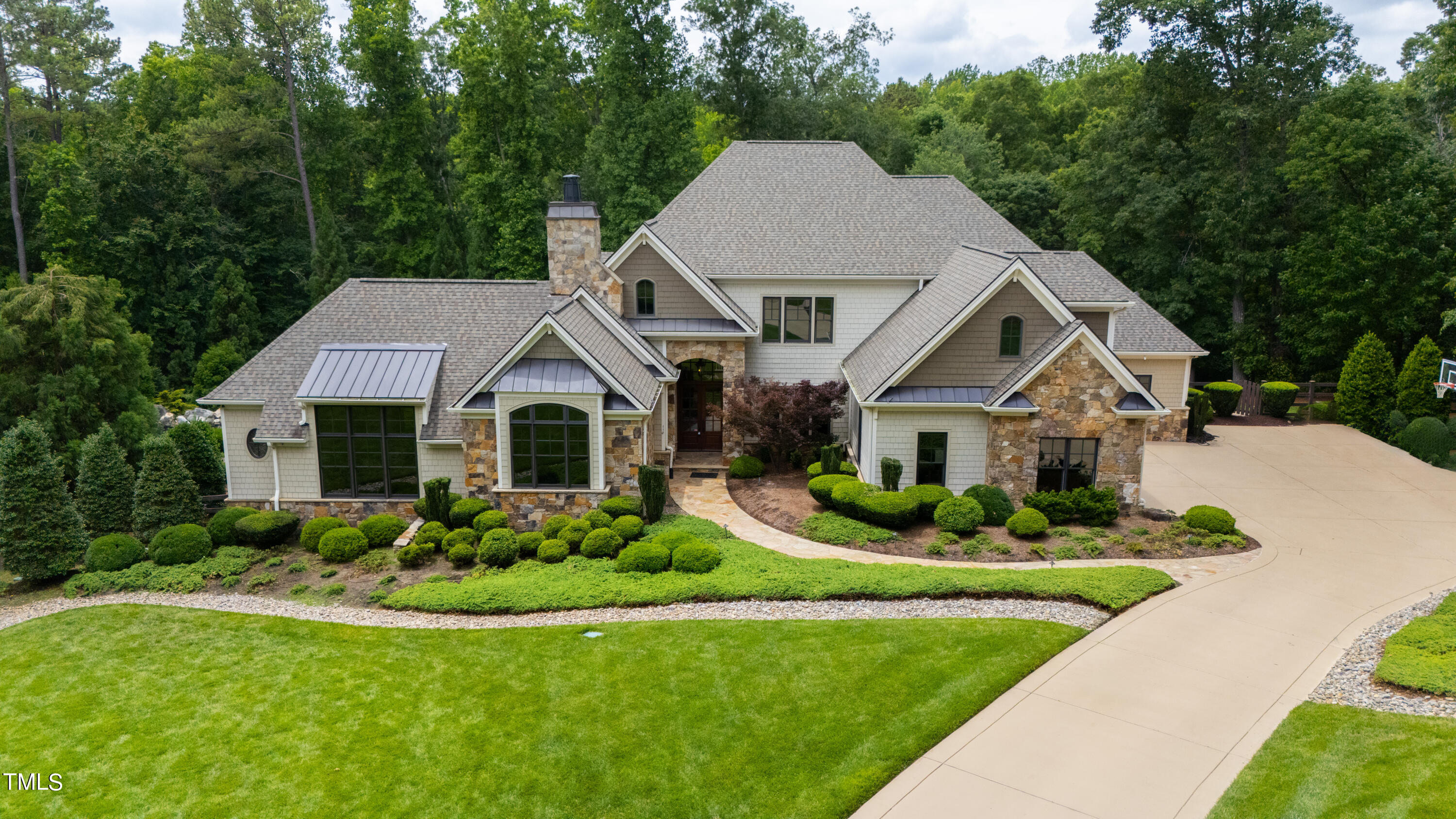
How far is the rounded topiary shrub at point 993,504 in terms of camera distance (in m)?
19.8

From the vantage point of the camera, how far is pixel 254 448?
69.5ft

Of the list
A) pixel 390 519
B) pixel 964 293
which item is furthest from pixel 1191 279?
pixel 390 519

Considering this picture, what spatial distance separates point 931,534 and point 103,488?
60.6ft

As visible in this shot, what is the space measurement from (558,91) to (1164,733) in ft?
139

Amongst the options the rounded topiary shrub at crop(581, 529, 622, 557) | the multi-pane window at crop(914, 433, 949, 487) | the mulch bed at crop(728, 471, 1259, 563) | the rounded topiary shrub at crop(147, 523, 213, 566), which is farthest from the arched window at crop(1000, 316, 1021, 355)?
the rounded topiary shrub at crop(147, 523, 213, 566)

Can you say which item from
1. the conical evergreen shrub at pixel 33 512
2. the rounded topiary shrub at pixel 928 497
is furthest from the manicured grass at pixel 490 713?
the rounded topiary shrub at pixel 928 497

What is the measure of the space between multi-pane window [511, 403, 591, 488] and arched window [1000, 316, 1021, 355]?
10.3 metres

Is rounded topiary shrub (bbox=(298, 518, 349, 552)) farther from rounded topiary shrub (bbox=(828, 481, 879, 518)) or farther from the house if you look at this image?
A: rounded topiary shrub (bbox=(828, 481, 879, 518))

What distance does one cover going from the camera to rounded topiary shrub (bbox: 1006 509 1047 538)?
1877cm

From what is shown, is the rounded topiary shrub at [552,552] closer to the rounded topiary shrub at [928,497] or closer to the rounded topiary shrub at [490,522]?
the rounded topiary shrub at [490,522]

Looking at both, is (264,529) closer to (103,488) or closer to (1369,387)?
(103,488)

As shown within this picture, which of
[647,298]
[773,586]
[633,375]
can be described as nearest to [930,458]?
[773,586]

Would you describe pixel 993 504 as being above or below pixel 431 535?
above

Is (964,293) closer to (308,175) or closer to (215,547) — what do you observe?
(215,547)
